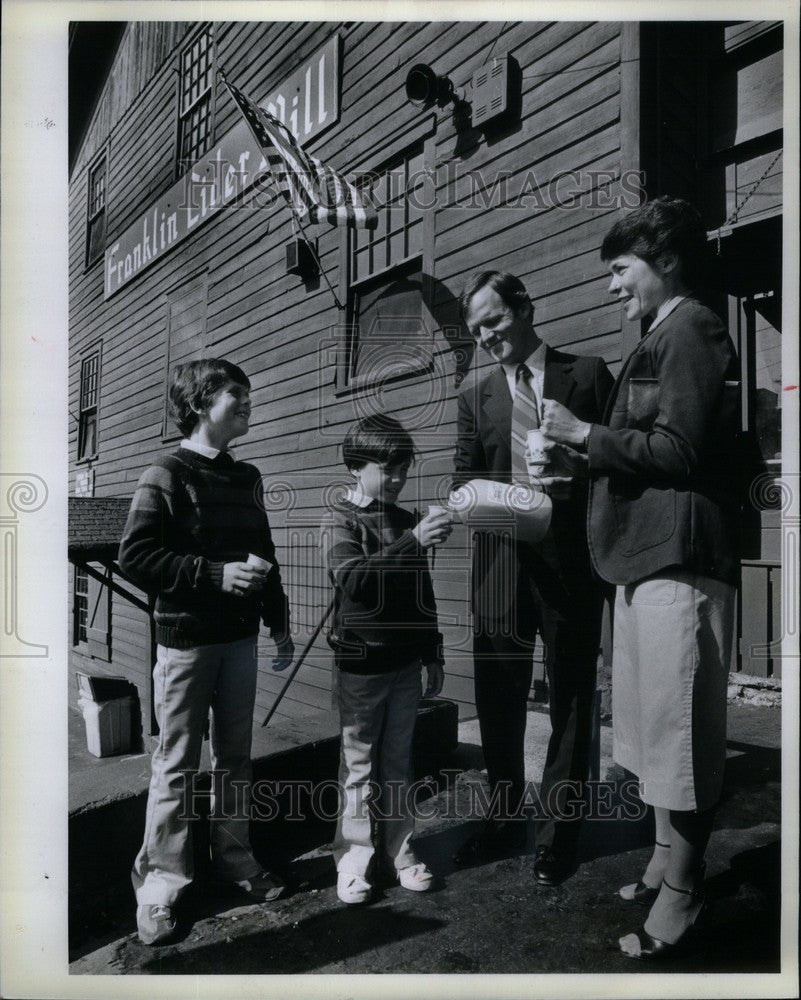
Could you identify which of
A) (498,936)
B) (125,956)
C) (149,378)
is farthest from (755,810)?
(149,378)

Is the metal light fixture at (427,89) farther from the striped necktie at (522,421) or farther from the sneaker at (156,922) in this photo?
the sneaker at (156,922)

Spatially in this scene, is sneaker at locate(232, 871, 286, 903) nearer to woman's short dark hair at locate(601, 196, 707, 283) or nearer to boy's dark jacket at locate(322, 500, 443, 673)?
boy's dark jacket at locate(322, 500, 443, 673)

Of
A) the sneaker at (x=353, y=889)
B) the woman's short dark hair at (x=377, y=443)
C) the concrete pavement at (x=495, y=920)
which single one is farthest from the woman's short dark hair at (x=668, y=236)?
the sneaker at (x=353, y=889)

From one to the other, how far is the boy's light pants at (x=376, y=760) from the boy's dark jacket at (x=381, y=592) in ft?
0.20

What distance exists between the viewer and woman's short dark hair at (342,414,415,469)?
8.12ft

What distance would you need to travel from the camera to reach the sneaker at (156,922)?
230 cm

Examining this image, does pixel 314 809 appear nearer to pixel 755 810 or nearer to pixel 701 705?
pixel 701 705

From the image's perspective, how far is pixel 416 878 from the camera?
238cm

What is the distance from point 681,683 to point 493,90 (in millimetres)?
2293

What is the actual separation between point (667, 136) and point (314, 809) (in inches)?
107

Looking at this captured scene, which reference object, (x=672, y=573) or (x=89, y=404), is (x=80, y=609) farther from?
(x=672, y=573)

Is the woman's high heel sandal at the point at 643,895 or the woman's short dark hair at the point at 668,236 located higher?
the woman's short dark hair at the point at 668,236

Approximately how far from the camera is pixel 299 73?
2959 millimetres

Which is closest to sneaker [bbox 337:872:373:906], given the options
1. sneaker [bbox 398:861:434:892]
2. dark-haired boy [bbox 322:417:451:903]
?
dark-haired boy [bbox 322:417:451:903]
